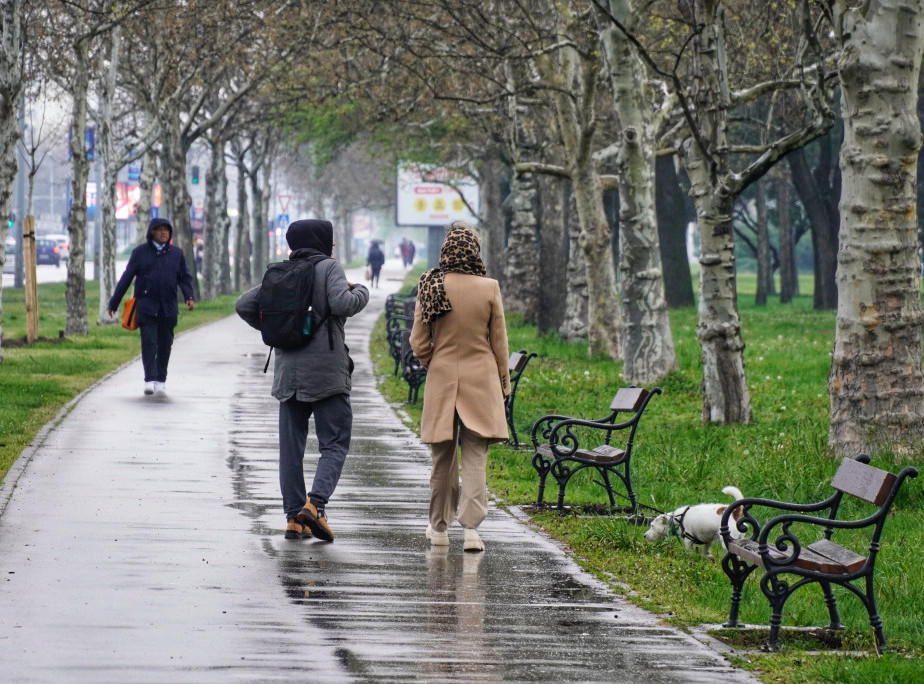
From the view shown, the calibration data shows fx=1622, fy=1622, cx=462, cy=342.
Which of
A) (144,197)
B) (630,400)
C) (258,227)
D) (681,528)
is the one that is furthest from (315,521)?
(258,227)

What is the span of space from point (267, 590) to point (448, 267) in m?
2.20

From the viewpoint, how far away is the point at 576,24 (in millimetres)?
22078

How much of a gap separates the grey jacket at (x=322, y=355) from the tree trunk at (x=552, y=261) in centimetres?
1844

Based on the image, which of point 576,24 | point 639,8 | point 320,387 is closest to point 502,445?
point 320,387

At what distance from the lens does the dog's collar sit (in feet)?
28.9

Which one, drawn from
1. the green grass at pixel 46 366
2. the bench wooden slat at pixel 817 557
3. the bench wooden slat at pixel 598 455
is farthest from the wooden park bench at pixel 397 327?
the bench wooden slat at pixel 817 557

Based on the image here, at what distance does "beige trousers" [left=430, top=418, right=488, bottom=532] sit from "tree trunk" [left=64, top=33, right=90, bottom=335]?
17601 millimetres

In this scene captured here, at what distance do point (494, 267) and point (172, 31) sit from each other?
13.1 metres

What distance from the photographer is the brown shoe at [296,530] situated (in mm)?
8961

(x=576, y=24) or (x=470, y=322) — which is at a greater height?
(x=576, y=24)

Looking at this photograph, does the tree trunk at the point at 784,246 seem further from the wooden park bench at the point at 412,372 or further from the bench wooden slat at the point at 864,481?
the bench wooden slat at the point at 864,481

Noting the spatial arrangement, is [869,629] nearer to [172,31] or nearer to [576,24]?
[576,24]

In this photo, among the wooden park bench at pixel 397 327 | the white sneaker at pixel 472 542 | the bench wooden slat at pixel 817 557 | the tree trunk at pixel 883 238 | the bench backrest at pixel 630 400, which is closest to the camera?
the bench wooden slat at pixel 817 557

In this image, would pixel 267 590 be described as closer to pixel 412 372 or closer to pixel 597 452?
pixel 597 452
